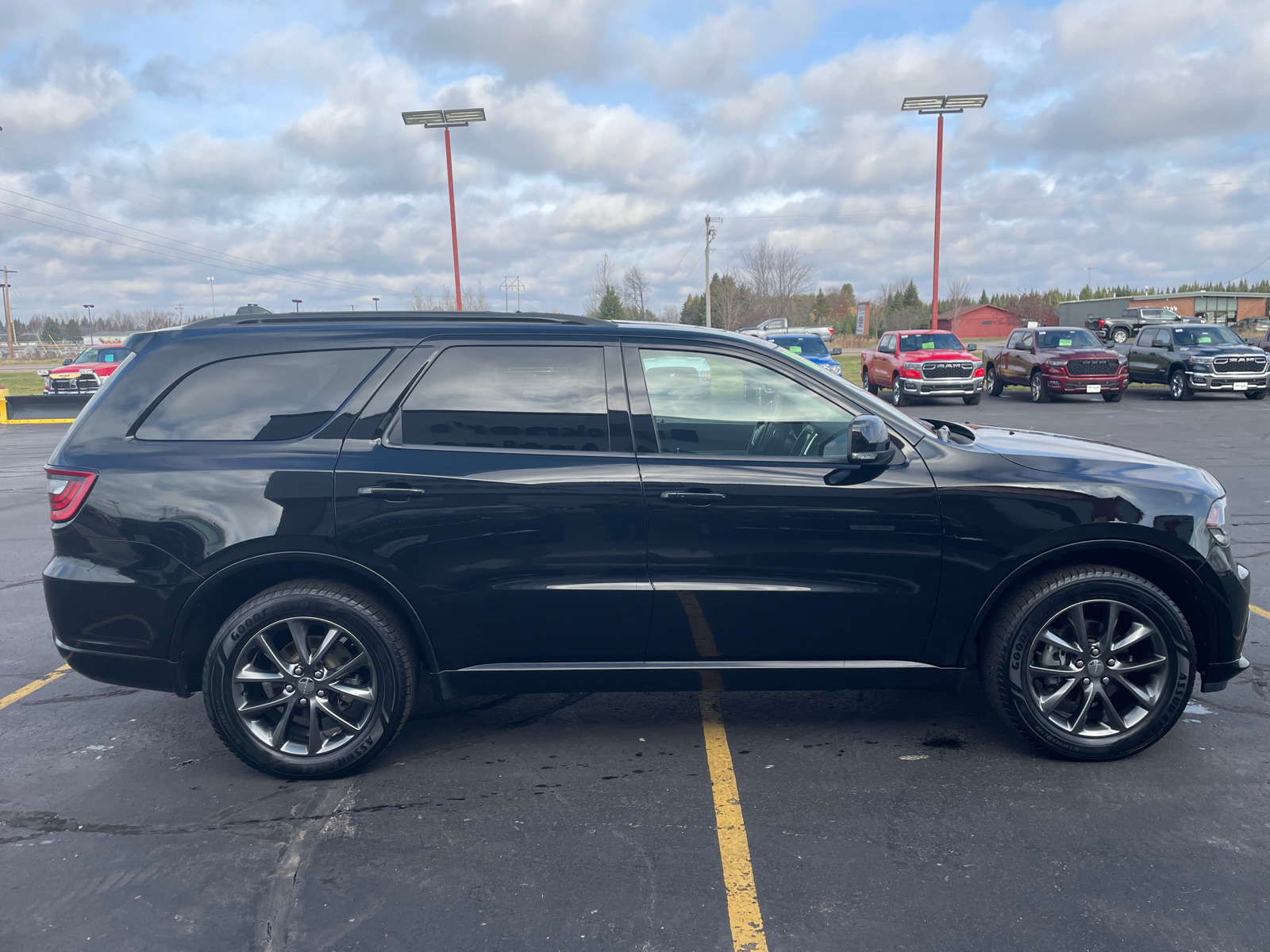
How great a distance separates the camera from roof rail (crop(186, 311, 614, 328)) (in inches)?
149

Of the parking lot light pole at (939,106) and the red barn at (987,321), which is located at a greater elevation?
the parking lot light pole at (939,106)

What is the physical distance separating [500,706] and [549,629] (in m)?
1.03

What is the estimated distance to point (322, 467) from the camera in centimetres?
353

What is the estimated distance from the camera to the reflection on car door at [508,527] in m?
3.50

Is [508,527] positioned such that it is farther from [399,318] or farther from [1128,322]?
[1128,322]

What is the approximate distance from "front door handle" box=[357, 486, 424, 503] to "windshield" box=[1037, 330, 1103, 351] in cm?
2280

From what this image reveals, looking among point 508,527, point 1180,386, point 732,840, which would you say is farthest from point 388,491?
point 1180,386

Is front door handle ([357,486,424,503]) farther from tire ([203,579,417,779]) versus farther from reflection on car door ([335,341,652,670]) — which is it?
tire ([203,579,417,779])

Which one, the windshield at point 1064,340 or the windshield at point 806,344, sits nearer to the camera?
the windshield at point 806,344

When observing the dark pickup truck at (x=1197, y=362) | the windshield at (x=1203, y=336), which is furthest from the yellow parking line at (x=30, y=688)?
the windshield at (x=1203, y=336)

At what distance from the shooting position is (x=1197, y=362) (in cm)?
2209

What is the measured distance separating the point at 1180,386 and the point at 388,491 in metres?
24.2

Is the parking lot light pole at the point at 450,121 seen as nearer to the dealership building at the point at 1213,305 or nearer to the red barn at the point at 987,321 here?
the dealership building at the point at 1213,305

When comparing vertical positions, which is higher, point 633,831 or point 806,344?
point 806,344
